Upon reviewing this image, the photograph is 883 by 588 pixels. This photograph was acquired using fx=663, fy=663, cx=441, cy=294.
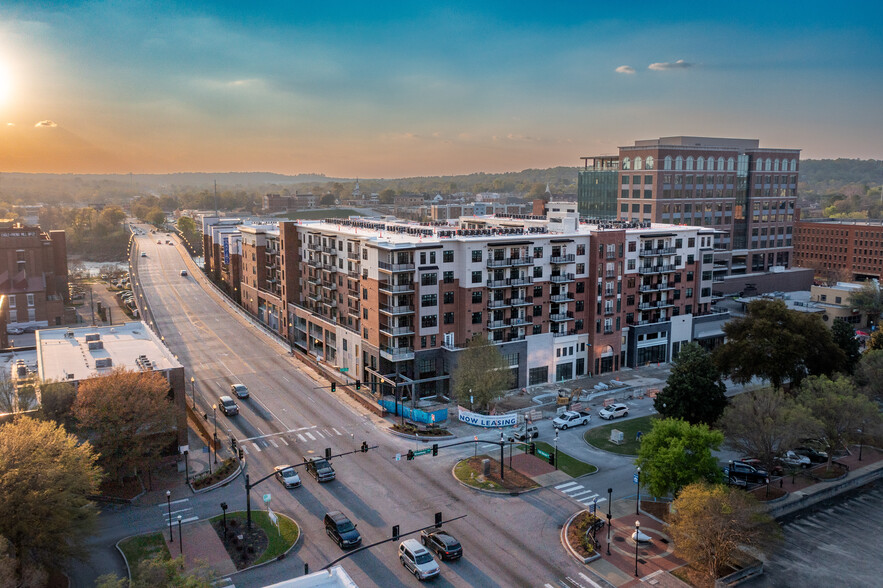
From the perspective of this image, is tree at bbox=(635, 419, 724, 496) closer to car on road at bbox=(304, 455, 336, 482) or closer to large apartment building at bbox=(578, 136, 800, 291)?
car on road at bbox=(304, 455, 336, 482)

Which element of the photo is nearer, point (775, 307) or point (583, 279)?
point (775, 307)

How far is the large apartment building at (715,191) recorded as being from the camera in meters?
127

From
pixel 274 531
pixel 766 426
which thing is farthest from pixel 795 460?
pixel 274 531

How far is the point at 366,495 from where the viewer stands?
51500 mm

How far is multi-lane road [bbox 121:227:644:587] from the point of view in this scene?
137ft

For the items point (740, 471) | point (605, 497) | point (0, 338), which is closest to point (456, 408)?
point (605, 497)

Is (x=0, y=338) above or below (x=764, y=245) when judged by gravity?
below

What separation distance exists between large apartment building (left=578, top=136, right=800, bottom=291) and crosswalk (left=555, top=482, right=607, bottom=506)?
79.5 metres

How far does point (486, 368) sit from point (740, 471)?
25.5m

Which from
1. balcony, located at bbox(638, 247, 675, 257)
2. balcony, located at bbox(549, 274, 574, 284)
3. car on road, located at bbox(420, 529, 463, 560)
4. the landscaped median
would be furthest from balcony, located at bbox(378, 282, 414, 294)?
balcony, located at bbox(638, 247, 675, 257)

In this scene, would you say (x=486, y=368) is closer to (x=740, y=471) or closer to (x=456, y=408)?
(x=456, y=408)

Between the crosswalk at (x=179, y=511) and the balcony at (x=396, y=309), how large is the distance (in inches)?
1168

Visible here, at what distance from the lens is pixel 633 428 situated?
66.6 m

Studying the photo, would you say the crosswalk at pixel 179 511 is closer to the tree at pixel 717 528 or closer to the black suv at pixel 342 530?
the black suv at pixel 342 530
